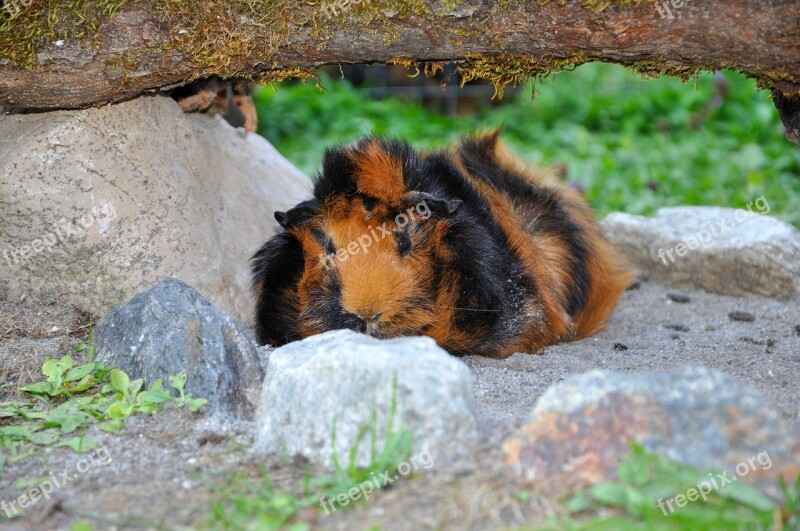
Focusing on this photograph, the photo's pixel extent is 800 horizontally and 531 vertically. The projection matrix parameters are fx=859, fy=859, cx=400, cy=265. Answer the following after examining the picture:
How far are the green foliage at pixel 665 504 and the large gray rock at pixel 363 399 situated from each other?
1.07 ft

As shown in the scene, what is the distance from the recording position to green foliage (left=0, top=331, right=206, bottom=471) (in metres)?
2.18

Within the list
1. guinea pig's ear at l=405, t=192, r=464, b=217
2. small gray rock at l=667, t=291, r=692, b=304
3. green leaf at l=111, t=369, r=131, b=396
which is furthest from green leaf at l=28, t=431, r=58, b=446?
small gray rock at l=667, t=291, r=692, b=304

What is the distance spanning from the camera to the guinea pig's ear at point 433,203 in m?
2.77

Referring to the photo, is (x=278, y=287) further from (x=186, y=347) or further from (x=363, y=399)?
(x=363, y=399)

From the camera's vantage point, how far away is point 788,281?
387cm

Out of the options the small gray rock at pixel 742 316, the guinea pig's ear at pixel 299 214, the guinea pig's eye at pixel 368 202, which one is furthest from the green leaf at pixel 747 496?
the small gray rock at pixel 742 316

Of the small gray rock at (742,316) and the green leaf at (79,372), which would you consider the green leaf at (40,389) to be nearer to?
the green leaf at (79,372)

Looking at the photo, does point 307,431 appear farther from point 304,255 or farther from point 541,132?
point 541,132

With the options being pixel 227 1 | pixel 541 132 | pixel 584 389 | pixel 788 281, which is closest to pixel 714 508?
pixel 584 389

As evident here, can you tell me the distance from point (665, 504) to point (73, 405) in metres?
1.56

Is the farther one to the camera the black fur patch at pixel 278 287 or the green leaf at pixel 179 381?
the black fur patch at pixel 278 287

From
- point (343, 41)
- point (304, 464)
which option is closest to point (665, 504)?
point (304, 464)

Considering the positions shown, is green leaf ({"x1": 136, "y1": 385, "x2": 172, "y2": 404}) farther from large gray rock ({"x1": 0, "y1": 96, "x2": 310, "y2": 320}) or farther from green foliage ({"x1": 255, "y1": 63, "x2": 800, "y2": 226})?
green foliage ({"x1": 255, "y1": 63, "x2": 800, "y2": 226})

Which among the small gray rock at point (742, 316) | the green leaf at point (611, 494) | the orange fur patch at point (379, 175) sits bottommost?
the small gray rock at point (742, 316)
